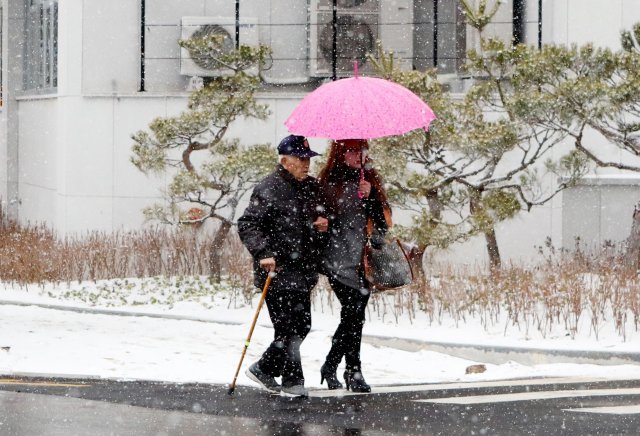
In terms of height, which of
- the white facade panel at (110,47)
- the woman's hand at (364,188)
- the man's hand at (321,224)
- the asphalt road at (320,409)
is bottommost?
the asphalt road at (320,409)

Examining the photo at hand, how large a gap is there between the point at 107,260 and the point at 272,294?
7.94 meters

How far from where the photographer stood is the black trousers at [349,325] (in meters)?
8.84

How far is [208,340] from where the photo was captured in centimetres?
1231

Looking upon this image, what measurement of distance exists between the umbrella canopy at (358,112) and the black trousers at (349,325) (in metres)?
0.95

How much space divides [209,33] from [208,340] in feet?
22.0

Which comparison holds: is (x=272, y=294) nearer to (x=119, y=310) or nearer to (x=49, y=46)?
(x=119, y=310)

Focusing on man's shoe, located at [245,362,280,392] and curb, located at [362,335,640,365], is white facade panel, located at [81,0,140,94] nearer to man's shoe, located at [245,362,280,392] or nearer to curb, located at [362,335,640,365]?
curb, located at [362,335,640,365]

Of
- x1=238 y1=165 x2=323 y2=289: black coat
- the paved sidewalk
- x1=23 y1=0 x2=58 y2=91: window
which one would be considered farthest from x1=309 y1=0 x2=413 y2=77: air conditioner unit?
x1=238 y1=165 x2=323 y2=289: black coat

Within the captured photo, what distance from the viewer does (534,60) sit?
13.6 meters

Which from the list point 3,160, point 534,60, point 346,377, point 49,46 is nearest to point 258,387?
point 346,377

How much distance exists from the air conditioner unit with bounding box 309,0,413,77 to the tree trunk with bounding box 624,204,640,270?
4.80 m

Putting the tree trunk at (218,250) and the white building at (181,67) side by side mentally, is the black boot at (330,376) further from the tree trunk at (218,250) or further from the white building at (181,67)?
the white building at (181,67)

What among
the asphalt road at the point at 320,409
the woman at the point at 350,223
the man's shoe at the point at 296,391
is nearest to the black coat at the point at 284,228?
the woman at the point at 350,223

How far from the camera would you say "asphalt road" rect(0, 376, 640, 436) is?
7660mm
